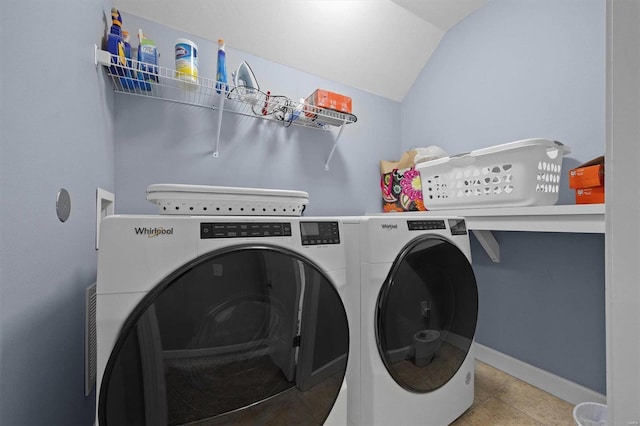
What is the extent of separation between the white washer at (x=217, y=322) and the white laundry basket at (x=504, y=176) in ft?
3.26

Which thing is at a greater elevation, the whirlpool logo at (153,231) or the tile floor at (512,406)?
the whirlpool logo at (153,231)

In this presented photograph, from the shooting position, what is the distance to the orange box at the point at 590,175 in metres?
1.12

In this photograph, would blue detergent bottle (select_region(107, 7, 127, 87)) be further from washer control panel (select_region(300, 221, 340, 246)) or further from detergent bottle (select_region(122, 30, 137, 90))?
washer control panel (select_region(300, 221, 340, 246))

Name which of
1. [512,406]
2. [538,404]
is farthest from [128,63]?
[538,404]

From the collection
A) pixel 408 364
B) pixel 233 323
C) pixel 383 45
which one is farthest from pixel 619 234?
pixel 383 45

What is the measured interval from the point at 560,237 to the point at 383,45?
5.79 feet

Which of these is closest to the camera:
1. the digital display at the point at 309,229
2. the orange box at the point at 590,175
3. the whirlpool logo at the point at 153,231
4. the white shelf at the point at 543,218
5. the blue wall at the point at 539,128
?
the whirlpool logo at the point at 153,231

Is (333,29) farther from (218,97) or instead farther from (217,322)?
(217,322)

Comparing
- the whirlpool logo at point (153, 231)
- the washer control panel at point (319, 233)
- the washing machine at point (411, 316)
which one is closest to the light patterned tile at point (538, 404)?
the washing machine at point (411, 316)

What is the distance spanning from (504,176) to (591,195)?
12.8 inches

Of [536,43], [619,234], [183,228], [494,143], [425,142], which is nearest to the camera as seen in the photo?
[619,234]

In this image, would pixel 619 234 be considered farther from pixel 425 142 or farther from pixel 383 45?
pixel 383 45

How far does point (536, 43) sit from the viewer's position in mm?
1578

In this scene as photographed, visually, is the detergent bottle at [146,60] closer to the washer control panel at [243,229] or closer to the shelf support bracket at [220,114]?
the shelf support bracket at [220,114]
